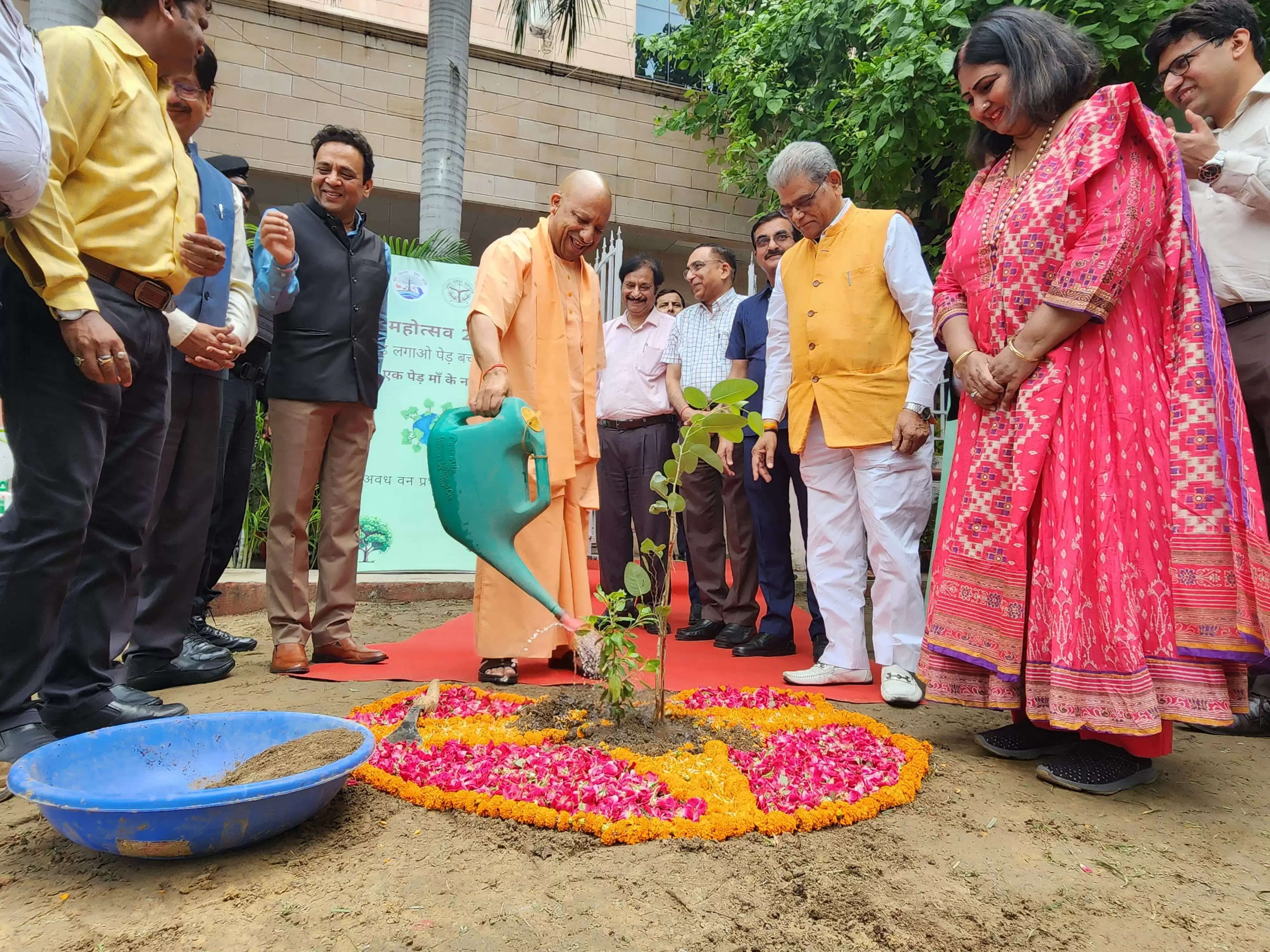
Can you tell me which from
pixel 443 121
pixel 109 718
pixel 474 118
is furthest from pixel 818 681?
pixel 474 118

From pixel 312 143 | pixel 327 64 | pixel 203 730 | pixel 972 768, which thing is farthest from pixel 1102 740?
pixel 327 64

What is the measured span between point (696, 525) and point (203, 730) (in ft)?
9.21

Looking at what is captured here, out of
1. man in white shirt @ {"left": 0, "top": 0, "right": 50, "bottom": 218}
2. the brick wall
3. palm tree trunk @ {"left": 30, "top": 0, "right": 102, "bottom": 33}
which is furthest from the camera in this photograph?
the brick wall

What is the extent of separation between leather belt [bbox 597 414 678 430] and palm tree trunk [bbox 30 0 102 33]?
3152mm

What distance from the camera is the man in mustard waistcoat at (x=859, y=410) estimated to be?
296 cm

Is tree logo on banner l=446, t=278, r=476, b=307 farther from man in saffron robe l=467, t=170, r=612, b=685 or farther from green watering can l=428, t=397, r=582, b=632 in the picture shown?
green watering can l=428, t=397, r=582, b=632

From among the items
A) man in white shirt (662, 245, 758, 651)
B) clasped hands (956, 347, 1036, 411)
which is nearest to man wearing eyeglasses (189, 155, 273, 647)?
man in white shirt (662, 245, 758, 651)

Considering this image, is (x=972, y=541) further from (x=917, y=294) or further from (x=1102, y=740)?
(x=917, y=294)

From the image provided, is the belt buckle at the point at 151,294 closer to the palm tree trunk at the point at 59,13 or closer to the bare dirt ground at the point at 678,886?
the bare dirt ground at the point at 678,886

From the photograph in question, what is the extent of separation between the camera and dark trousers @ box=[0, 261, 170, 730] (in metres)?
1.85

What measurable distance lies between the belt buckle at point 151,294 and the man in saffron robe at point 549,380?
1030 millimetres

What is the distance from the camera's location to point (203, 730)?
1.87 metres

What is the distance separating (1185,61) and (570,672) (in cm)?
287

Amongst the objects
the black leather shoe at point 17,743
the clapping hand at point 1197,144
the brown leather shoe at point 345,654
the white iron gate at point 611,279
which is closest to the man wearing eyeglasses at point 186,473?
the brown leather shoe at point 345,654
